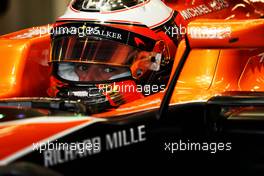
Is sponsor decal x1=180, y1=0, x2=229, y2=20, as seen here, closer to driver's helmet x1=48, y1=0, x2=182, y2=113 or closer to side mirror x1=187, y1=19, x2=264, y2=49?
driver's helmet x1=48, y1=0, x2=182, y2=113

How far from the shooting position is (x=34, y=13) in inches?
163

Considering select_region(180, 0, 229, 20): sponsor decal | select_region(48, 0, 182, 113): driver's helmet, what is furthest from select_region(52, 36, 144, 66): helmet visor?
select_region(180, 0, 229, 20): sponsor decal

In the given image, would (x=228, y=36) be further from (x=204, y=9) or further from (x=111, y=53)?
(x=204, y=9)

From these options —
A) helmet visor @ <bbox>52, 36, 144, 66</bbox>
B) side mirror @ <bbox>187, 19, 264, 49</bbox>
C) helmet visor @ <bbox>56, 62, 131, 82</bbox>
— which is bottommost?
helmet visor @ <bbox>56, 62, 131, 82</bbox>

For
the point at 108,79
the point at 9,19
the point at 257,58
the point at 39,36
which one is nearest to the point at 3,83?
the point at 39,36

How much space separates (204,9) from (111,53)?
2.06ft

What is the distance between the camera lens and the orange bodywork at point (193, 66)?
5.18 ft

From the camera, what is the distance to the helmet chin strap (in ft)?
6.46

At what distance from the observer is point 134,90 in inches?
75.0

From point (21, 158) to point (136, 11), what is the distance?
87 cm

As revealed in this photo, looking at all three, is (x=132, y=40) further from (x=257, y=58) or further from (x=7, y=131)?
(x=7, y=131)

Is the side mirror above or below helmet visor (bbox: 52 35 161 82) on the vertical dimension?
above

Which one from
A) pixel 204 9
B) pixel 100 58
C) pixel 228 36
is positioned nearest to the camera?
pixel 228 36

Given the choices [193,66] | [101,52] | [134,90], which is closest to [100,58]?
[101,52]
